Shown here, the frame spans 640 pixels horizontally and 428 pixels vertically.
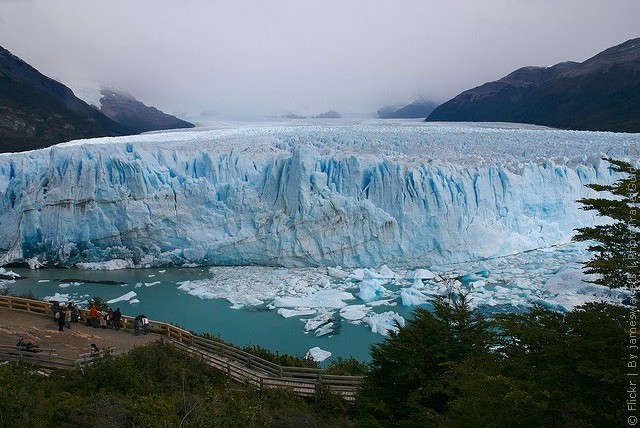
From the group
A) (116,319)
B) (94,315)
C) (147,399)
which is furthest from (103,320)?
(147,399)

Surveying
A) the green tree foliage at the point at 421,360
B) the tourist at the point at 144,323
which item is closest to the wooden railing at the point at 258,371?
the tourist at the point at 144,323

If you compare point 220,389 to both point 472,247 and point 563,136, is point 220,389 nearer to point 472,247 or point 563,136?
point 472,247

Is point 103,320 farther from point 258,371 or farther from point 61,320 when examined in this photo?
point 258,371

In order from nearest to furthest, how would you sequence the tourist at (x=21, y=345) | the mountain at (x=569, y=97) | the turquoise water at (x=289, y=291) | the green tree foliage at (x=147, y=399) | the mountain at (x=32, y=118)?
the green tree foliage at (x=147, y=399), the tourist at (x=21, y=345), the turquoise water at (x=289, y=291), the mountain at (x=569, y=97), the mountain at (x=32, y=118)

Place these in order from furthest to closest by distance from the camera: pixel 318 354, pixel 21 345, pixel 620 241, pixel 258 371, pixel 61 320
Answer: pixel 318 354 < pixel 61 320 < pixel 258 371 < pixel 21 345 < pixel 620 241

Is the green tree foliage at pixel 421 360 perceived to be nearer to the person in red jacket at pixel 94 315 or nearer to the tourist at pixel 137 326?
the tourist at pixel 137 326

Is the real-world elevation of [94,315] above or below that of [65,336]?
above

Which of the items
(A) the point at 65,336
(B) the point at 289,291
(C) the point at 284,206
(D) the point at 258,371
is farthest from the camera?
(C) the point at 284,206

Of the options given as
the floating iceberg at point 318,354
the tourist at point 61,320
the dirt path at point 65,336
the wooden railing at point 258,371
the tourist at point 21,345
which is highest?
the tourist at point 21,345

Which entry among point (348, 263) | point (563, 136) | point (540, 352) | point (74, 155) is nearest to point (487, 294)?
point (348, 263)
